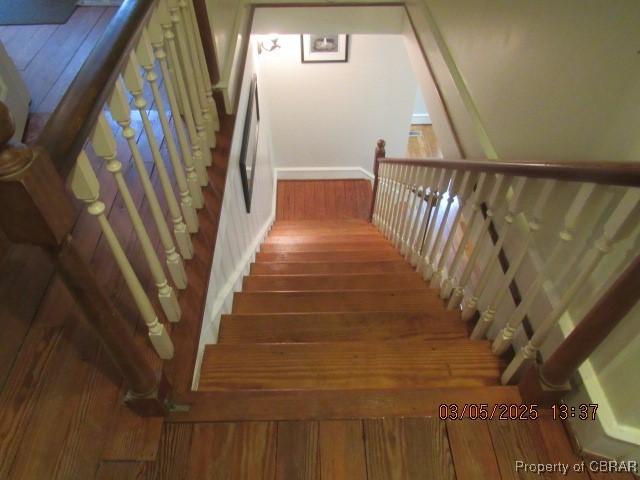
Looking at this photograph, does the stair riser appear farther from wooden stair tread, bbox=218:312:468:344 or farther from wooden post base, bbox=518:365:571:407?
wooden post base, bbox=518:365:571:407

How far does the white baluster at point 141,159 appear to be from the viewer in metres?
0.87

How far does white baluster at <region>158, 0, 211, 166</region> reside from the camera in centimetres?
125

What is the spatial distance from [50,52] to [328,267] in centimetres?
212

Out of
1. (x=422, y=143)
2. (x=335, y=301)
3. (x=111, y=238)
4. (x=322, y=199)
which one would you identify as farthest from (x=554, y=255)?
(x=422, y=143)

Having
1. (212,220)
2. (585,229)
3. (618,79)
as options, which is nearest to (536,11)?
(618,79)

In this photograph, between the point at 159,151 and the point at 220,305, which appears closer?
the point at 159,151

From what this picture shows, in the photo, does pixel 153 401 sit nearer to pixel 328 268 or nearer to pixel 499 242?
pixel 499 242

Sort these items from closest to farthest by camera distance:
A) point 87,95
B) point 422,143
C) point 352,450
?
1. point 87,95
2. point 352,450
3. point 422,143

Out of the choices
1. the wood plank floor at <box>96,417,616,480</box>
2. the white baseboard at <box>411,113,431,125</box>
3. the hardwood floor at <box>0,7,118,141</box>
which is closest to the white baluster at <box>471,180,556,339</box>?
the wood plank floor at <box>96,417,616,480</box>

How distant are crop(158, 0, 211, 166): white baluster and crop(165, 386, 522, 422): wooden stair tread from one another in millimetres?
961

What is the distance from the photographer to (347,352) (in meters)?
1.43

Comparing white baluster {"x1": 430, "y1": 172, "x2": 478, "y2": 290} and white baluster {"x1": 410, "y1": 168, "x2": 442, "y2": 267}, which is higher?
white baluster {"x1": 430, "y1": 172, "x2": 478, "y2": 290}

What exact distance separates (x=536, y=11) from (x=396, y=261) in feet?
5.30

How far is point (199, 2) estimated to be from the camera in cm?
149
